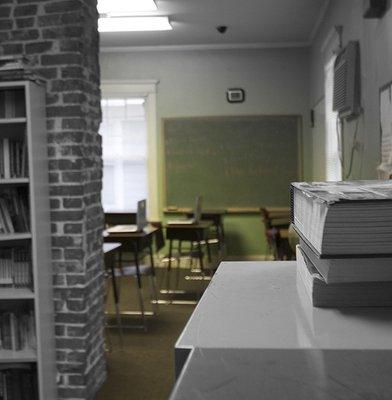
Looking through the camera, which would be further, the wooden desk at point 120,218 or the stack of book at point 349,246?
the wooden desk at point 120,218

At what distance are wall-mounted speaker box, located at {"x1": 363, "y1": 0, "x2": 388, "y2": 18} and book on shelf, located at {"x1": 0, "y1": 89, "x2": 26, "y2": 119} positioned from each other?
2049mm

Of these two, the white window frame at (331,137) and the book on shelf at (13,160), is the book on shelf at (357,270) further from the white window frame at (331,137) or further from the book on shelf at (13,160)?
the white window frame at (331,137)

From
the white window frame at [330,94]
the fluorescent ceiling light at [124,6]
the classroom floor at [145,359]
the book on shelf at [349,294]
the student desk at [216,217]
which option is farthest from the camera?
the student desk at [216,217]

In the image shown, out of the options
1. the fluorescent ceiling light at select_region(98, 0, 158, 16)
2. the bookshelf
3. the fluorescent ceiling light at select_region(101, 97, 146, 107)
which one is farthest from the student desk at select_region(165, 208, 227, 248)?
the bookshelf

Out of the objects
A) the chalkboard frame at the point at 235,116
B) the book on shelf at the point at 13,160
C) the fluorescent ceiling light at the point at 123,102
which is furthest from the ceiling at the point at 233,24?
the book on shelf at the point at 13,160

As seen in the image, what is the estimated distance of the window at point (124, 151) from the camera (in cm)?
825

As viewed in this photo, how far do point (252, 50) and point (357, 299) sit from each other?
305 inches

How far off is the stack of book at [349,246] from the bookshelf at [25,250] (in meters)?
2.41

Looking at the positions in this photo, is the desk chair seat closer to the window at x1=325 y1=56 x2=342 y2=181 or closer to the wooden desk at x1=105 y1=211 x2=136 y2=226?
the wooden desk at x1=105 y1=211 x2=136 y2=226

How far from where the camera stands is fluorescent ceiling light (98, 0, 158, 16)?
5758mm

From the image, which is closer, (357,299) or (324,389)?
(324,389)

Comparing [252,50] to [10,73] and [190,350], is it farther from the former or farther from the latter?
[190,350]

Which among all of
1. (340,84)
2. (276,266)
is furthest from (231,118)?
(276,266)

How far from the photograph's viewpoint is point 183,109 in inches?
324
